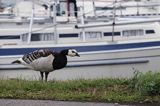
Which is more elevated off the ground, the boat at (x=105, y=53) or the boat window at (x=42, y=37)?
the boat window at (x=42, y=37)

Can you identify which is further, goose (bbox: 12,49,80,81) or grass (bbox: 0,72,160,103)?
Result: goose (bbox: 12,49,80,81)

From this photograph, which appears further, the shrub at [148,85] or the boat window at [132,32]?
the boat window at [132,32]

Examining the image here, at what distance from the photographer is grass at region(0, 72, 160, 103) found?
834 cm

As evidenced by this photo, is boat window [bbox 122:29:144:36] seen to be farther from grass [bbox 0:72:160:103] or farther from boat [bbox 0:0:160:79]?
grass [bbox 0:72:160:103]

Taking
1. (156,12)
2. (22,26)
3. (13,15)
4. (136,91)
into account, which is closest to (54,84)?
(136,91)

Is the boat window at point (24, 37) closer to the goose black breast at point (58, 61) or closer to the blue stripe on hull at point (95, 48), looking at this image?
the blue stripe on hull at point (95, 48)

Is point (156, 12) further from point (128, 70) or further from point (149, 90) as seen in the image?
point (149, 90)

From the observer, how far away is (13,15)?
22062mm

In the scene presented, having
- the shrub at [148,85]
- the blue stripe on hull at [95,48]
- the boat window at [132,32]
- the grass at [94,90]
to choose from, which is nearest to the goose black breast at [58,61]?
the grass at [94,90]

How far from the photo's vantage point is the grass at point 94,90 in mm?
8336

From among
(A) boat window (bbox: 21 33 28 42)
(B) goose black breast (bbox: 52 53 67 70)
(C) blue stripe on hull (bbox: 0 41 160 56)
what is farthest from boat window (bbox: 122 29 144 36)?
(B) goose black breast (bbox: 52 53 67 70)

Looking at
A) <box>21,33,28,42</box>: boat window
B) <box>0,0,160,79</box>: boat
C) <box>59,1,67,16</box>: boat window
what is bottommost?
<box>0,0,160,79</box>: boat

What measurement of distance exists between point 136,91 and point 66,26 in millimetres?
11573

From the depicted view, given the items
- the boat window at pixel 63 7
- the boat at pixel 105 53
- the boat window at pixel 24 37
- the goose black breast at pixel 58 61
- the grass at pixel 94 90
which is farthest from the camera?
the boat window at pixel 63 7
